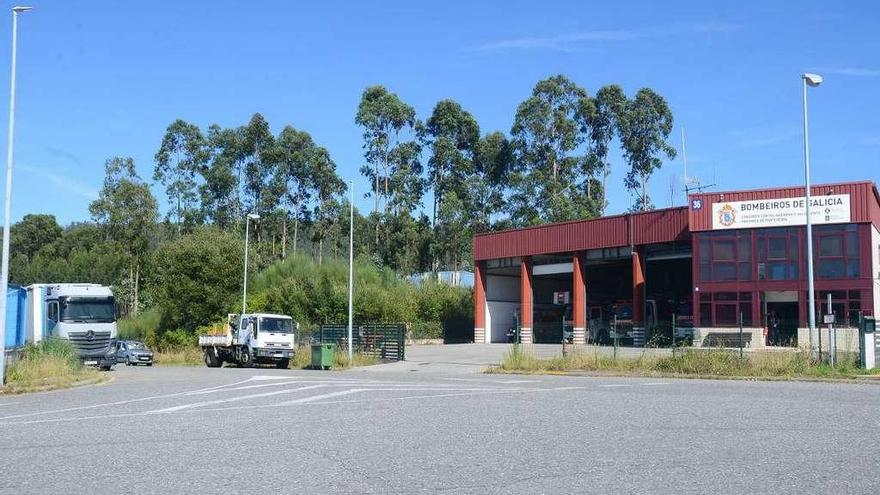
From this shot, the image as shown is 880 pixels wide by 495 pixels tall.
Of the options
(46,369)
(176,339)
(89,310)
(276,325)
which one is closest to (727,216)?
(276,325)

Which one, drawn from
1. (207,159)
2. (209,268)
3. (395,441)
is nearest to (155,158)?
(207,159)

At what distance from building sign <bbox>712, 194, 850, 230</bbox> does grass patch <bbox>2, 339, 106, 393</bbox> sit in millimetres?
31494

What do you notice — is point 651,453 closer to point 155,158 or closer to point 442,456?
point 442,456

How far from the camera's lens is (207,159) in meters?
81.1

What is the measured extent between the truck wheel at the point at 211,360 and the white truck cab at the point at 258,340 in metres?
0.79

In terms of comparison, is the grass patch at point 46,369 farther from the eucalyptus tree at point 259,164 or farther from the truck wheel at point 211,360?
the eucalyptus tree at point 259,164

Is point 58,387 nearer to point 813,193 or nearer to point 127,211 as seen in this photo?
point 813,193

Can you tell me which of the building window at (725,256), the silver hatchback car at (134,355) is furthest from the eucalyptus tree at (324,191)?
the building window at (725,256)

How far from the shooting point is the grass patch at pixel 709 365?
27.0 metres

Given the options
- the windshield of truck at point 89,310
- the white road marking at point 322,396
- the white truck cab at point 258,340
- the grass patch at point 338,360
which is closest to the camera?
the white road marking at point 322,396

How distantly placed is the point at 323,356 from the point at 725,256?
21812mm

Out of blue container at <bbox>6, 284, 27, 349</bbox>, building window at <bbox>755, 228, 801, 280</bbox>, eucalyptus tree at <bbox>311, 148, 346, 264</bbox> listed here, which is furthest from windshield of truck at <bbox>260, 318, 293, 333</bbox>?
eucalyptus tree at <bbox>311, 148, 346, 264</bbox>

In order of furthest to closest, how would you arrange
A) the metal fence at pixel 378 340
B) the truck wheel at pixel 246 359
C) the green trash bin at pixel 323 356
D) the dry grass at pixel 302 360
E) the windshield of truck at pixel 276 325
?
the metal fence at pixel 378 340 < the truck wheel at pixel 246 359 < the windshield of truck at pixel 276 325 < the dry grass at pixel 302 360 < the green trash bin at pixel 323 356

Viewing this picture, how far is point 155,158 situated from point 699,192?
52.5 m
